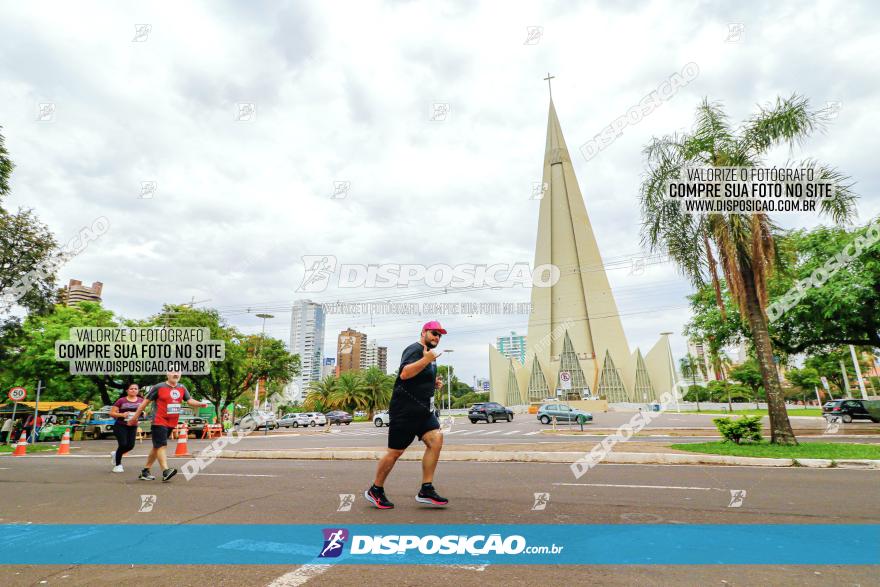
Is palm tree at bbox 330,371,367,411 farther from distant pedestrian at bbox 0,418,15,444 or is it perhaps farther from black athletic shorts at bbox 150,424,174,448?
black athletic shorts at bbox 150,424,174,448

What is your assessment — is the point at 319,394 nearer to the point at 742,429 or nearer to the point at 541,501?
the point at 742,429

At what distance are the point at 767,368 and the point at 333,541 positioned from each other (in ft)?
41.3

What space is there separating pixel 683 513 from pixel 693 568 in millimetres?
1769

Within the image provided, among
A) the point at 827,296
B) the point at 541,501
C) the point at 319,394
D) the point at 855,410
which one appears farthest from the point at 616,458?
the point at 319,394

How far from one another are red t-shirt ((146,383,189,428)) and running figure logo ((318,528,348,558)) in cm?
483

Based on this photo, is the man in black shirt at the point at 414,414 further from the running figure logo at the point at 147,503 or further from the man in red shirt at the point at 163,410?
the man in red shirt at the point at 163,410

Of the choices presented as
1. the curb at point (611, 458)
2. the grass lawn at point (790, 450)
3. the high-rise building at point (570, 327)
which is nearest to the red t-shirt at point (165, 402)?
the curb at point (611, 458)

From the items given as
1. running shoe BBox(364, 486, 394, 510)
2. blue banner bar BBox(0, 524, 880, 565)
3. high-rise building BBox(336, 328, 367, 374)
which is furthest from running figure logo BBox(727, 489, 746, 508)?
high-rise building BBox(336, 328, 367, 374)

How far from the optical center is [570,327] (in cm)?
7600

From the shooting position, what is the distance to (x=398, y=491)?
5.94 metres

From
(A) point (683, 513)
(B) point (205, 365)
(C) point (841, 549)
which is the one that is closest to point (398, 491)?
(A) point (683, 513)

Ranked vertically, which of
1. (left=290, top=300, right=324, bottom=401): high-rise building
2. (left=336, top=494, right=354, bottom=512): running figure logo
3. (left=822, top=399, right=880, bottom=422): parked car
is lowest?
(left=822, top=399, right=880, bottom=422): parked car

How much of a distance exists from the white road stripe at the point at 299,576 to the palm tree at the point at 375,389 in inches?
2170

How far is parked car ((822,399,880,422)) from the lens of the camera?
81.5 ft
